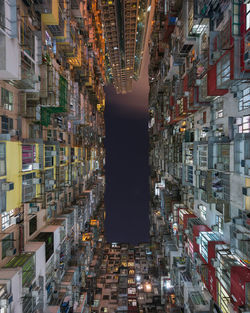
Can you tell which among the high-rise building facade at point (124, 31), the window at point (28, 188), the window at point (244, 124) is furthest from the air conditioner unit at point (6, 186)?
the high-rise building facade at point (124, 31)

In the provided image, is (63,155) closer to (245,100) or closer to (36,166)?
(36,166)

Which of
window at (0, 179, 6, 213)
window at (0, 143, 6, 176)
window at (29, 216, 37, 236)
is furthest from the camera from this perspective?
window at (29, 216, 37, 236)

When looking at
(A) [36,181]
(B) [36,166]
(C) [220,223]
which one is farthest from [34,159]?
(C) [220,223]

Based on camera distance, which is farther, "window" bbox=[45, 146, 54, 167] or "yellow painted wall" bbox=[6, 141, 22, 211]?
"window" bbox=[45, 146, 54, 167]

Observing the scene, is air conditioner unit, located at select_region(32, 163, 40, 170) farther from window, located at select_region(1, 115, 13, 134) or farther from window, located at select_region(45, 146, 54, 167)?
window, located at select_region(1, 115, 13, 134)

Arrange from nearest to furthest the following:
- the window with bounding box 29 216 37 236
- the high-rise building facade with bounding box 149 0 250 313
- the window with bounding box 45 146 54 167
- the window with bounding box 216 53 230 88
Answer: the high-rise building facade with bounding box 149 0 250 313, the window with bounding box 216 53 230 88, the window with bounding box 29 216 37 236, the window with bounding box 45 146 54 167

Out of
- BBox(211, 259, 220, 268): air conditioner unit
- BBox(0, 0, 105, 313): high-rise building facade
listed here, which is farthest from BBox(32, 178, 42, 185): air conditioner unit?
BBox(211, 259, 220, 268): air conditioner unit
